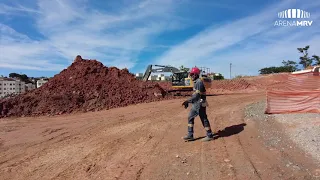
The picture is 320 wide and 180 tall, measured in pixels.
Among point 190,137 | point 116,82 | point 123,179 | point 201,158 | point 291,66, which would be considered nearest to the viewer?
point 123,179

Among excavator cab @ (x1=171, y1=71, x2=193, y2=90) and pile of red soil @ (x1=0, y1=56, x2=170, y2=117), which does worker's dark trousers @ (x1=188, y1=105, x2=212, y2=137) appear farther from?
excavator cab @ (x1=171, y1=71, x2=193, y2=90)

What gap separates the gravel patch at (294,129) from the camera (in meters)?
6.61

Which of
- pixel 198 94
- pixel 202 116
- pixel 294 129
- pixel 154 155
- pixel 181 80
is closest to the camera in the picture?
pixel 154 155

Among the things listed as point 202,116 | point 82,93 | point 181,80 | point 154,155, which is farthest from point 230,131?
point 181,80

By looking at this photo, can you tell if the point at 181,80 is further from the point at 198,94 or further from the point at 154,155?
the point at 154,155

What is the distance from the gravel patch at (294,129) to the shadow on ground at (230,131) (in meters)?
0.56

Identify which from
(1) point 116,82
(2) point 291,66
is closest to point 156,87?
(1) point 116,82

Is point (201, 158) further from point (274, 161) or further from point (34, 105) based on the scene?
point (34, 105)

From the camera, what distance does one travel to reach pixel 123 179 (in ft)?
16.7

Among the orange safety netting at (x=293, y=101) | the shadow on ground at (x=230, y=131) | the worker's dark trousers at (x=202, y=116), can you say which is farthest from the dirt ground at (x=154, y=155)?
the orange safety netting at (x=293, y=101)

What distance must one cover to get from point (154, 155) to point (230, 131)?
2.79m

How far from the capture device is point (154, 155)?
251 inches

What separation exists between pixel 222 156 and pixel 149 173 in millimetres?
1682

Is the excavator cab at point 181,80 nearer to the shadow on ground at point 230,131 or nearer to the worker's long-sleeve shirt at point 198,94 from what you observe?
the shadow on ground at point 230,131
